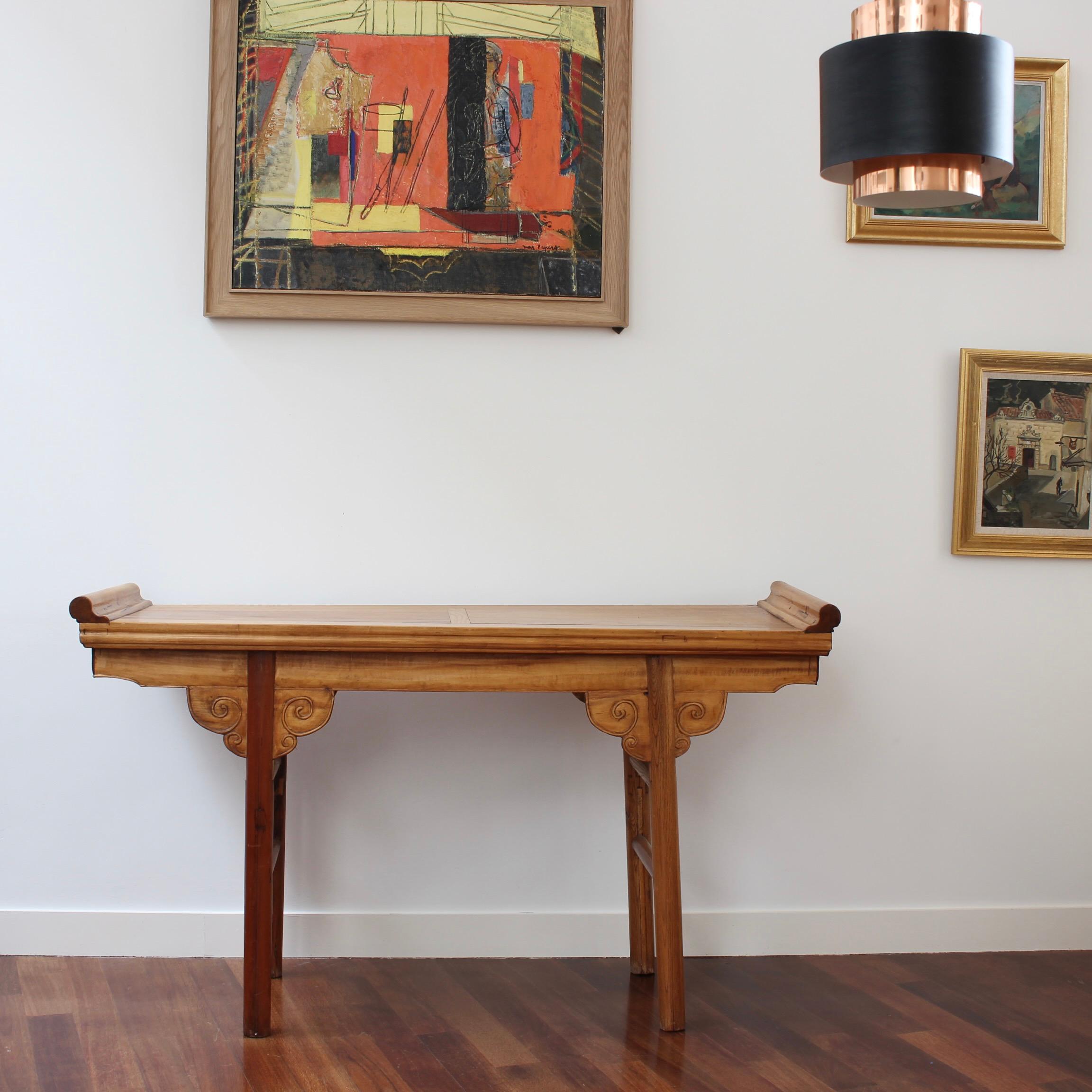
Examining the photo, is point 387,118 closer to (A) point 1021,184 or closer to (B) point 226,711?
(B) point 226,711

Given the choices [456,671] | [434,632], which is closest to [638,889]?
[456,671]

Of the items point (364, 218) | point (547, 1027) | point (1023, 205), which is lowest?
point (547, 1027)

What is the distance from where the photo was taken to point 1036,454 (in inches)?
123

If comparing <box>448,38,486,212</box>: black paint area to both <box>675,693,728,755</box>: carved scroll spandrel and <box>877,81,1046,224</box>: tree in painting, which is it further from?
<box>675,693,728,755</box>: carved scroll spandrel

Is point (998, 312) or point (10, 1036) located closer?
point (10, 1036)

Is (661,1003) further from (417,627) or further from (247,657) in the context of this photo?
(247,657)

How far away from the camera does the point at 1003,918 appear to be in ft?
10.3

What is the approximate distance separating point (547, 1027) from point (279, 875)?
2.61 ft

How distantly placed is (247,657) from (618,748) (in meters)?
1.13

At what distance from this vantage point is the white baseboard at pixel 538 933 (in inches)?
116

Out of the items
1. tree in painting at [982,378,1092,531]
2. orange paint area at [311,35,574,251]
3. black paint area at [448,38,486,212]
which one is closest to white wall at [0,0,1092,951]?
tree in painting at [982,378,1092,531]

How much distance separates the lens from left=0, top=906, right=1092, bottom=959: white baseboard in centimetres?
294

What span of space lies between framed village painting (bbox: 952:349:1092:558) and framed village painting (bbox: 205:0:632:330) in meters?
1.09

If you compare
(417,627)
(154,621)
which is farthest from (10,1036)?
(417,627)
